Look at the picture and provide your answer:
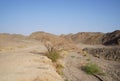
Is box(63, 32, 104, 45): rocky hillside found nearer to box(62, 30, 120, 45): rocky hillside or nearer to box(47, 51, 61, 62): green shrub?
box(62, 30, 120, 45): rocky hillside

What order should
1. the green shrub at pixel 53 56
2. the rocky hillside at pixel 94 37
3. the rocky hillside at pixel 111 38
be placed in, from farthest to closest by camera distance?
1. the rocky hillside at pixel 94 37
2. the rocky hillside at pixel 111 38
3. the green shrub at pixel 53 56

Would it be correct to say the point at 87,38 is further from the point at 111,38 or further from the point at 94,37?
the point at 111,38

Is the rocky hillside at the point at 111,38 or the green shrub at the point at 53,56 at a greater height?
the rocky hillside at the point at 111,38

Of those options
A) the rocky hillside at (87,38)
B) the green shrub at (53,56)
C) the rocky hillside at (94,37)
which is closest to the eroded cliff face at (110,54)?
the green shrub at (53,56)

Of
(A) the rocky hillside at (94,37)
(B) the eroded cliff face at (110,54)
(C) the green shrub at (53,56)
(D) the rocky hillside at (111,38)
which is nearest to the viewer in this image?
(C) the green shrub at (53,56)

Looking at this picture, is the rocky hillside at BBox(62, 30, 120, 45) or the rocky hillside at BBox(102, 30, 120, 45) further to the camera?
the rocky hillside at BBox(62, 30, 120, 45)

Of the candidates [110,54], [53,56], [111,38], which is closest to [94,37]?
[111,38]

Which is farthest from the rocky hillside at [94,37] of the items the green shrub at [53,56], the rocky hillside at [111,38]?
the green shrub at [53,56]

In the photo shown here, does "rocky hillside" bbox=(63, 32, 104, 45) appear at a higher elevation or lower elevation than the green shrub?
higher

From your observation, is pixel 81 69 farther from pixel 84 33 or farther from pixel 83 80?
pixel 84 33

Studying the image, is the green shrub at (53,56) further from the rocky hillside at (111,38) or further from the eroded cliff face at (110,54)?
the rocky hillside at (111,38)

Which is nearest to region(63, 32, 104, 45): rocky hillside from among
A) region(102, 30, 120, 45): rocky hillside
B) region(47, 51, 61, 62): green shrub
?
region(102, 30, 120, 45): rocky hillside

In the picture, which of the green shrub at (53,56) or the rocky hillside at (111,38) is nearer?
the green shrub at (53,56)

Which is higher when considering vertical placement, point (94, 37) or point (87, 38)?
point (94, 37)
